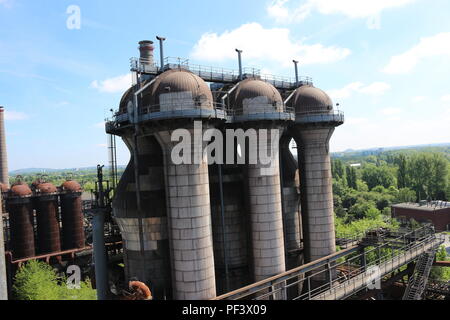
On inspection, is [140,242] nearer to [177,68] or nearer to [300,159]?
[177,68]

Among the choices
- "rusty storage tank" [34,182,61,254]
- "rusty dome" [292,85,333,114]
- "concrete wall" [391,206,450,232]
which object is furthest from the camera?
"concrete wall" [391,206,450,232]

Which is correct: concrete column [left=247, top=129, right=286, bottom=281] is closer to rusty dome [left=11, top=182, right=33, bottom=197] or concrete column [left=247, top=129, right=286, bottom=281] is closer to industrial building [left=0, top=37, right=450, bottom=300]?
industrial building [left=0, top=37, right=450, bottom=300]

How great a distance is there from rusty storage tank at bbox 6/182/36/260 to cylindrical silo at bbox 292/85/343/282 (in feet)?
131

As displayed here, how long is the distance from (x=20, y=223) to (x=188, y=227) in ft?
125

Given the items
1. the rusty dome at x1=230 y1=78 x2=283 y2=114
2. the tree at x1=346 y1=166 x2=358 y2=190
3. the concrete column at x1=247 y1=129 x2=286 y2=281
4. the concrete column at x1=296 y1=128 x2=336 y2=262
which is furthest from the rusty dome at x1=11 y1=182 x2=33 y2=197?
the tree at x1=346 y1=166 x2=358 y2=190

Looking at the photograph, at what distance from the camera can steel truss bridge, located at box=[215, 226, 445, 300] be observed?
25.6 metres

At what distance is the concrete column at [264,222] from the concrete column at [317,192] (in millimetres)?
6166

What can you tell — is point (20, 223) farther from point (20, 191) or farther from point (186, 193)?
point (186, 193)

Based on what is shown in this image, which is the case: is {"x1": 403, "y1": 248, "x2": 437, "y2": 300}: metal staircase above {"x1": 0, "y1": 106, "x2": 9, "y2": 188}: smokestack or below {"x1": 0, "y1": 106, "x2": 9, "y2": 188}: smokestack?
below

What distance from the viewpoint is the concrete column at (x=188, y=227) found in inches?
949

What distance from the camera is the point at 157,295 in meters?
26.5

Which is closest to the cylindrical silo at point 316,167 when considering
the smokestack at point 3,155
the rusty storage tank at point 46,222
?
the rusty storage tank at point 46,222
